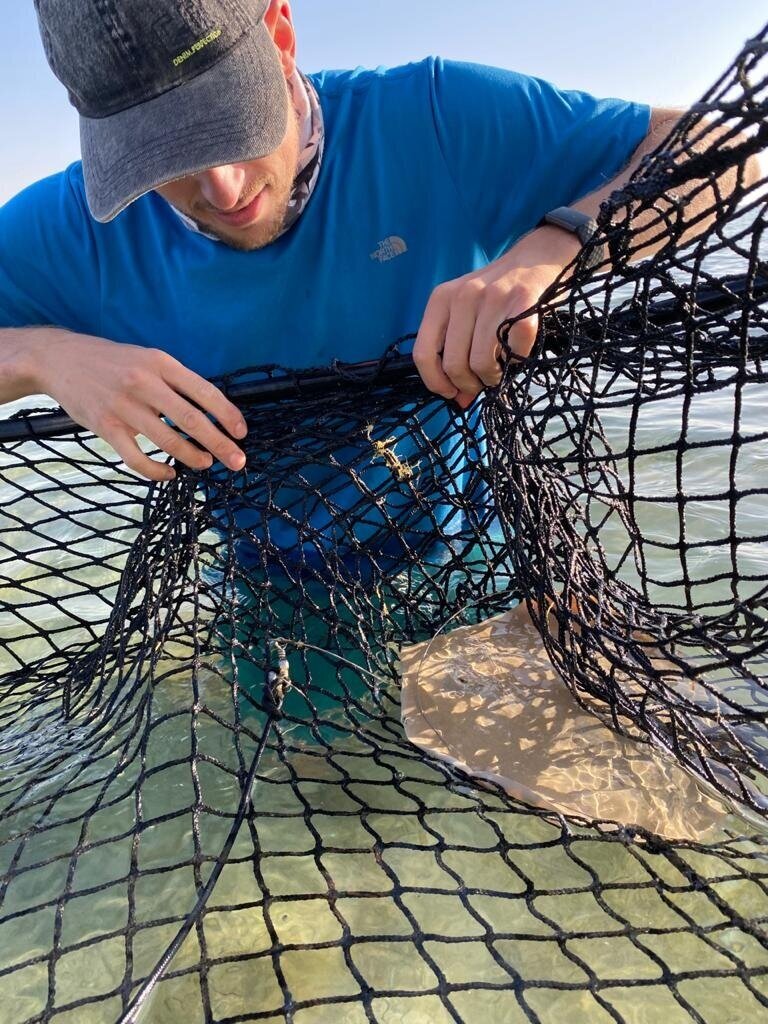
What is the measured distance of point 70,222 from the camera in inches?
90.7

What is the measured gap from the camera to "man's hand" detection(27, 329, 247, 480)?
5.25 feet

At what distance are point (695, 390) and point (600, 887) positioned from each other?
0.87m

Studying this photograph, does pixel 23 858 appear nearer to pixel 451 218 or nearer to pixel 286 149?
pixel 286 149

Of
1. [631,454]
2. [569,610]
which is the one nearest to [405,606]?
[569,610]

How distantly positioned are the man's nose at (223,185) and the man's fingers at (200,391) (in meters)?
0.49

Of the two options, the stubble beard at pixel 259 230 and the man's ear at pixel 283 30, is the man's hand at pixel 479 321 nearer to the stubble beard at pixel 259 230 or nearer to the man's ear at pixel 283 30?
the stubble beard at pixel 259 230

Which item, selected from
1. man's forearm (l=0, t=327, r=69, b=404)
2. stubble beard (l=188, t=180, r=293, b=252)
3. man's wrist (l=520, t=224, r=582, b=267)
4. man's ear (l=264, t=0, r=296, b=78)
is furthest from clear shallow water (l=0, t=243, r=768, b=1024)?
man's ear (l=264, t=0, r=296, b=78)

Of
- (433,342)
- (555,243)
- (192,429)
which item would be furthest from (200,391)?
(555,243)

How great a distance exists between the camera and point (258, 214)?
1970mm

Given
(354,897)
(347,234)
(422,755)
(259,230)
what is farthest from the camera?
(347,234)

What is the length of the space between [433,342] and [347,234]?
921 mm

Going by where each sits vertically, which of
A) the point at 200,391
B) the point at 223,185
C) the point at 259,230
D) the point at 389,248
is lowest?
the point at 200,391

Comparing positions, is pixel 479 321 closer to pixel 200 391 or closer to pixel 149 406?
pixel 200 391

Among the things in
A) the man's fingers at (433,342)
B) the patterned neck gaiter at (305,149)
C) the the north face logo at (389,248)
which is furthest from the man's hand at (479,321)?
the patterned neck gaiter at (305,149)
